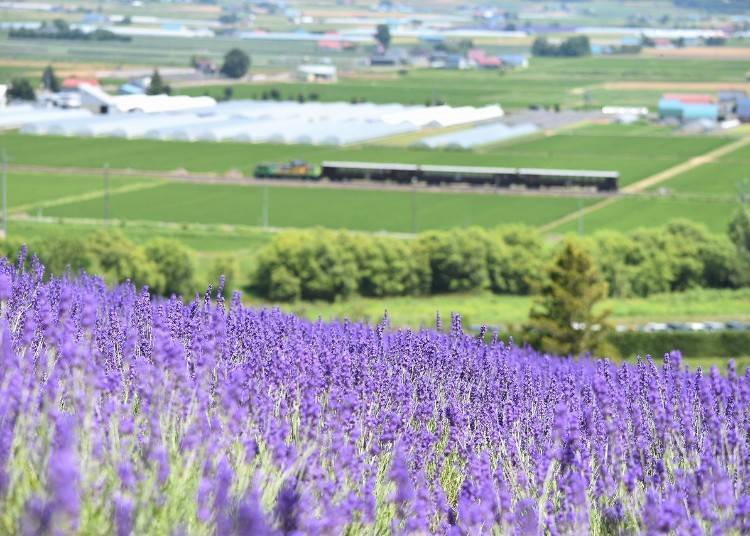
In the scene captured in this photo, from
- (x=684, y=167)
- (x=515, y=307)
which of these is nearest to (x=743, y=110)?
(x=684, y=167)

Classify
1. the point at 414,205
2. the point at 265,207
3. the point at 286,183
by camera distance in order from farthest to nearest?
the point at 286,183 < the point at 414,205 < the point at 265,207

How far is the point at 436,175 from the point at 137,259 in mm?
34214

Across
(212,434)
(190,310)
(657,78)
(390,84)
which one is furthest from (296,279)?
(657,78)

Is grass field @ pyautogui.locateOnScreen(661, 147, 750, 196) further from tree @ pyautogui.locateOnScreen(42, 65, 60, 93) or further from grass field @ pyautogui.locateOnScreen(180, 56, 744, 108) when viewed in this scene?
tree @ pyautogui.locateOnScreen(42, 65, 60, 93)

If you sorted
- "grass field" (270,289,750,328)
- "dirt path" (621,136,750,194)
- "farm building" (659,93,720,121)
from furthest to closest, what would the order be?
"farm building" (659,93,720,121) → "dirt path" (621,136,750,194) → "grass field" (270,289,750,328)

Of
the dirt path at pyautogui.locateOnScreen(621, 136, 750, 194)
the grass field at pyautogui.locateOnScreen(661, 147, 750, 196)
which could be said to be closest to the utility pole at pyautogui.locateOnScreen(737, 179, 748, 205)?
the grass field at pyautogui.locateOnScreen(661, 147, 750, 196)

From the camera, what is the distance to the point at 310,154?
89.8m

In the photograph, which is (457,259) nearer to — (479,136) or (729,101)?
(479,136)

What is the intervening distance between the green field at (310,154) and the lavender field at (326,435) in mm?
71658

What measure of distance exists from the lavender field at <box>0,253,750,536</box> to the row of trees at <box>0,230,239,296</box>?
3392cm

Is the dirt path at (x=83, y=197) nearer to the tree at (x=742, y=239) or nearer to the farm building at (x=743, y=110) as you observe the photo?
the tree at (x=742, y=239)

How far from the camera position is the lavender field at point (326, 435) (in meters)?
5.06

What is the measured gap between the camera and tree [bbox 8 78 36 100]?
126 m

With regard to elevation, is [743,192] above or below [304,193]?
above
